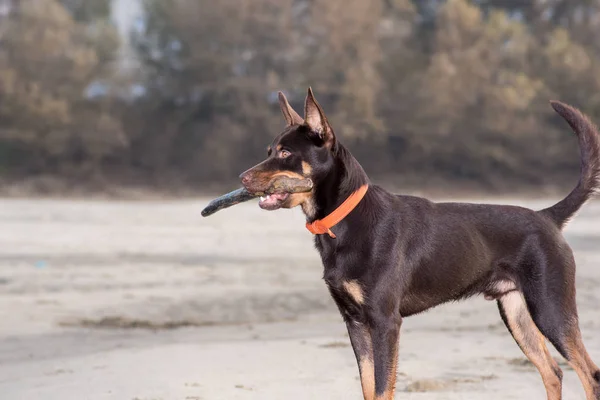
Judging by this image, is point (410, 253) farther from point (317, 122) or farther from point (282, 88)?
point (282, 88)

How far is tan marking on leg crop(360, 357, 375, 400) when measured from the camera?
16.9 ft

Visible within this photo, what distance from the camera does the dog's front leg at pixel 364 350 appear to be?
5.16 m

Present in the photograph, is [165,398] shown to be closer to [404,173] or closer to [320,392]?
[320,392]

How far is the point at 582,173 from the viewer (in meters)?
5.77

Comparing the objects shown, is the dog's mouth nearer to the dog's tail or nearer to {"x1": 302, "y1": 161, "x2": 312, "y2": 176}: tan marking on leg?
{"x1": 302, "y1": 161, "x2": 312, "y2": 176}: tan marking on leg

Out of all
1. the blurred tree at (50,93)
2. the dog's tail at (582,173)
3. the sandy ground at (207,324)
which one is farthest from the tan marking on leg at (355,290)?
the blurred tree at (50,93)

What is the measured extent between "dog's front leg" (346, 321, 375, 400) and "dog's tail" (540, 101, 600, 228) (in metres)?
1.38

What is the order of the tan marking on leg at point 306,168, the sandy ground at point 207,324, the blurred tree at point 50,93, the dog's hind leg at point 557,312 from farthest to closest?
the blurred tree at point 50,93 < the sandy ground at point 207,324 < the dog's hind leg at point 557,312 < the tan marking on leg at point 306,168

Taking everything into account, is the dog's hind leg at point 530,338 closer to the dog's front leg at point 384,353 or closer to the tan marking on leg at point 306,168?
the dog's front leg at point 384,353

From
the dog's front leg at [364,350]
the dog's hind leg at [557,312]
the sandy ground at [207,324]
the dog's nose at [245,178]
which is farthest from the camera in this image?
the sandy ground at [207,324]

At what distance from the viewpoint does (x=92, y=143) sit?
35.0 metres

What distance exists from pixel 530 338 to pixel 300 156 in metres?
1.92

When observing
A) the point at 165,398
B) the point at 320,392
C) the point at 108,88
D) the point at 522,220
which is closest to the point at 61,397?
the point at 165,398

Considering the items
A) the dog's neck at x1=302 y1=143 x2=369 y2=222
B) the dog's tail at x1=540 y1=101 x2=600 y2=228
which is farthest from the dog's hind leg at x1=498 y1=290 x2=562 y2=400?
the dog's neck at x1=302 y1=143 x2=369 y2=222
